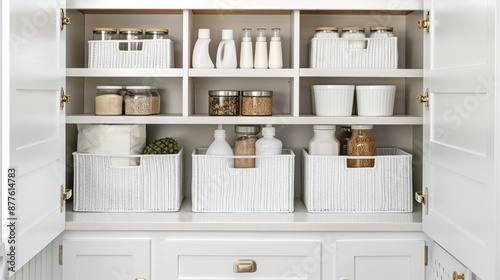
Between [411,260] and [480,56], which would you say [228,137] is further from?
[480,56]

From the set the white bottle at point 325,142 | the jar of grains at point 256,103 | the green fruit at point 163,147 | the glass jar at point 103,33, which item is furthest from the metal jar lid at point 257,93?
the glass jar at point 103,33

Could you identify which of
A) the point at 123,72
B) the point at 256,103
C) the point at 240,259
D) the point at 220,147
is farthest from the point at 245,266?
the point at 123,72

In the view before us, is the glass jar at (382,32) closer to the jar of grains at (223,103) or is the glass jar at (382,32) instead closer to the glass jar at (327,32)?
the glass jar at (327,32)

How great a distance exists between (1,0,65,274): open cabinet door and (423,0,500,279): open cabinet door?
118cm

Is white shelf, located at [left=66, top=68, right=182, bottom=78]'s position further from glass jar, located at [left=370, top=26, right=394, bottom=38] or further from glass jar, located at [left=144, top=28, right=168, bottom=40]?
glass jar, located at [left=370, top=26, right=394, bottom=38]

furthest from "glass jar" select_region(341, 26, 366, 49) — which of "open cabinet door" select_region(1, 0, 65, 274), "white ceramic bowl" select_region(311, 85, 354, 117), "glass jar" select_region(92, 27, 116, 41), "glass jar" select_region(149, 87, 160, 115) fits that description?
"open cabinet door" select_region(1, 0, 65, 274)

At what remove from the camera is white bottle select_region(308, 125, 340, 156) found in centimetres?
233

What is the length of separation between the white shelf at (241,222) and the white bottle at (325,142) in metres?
0.25

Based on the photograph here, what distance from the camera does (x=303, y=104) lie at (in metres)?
2.57

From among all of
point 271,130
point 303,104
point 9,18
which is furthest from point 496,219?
point 9,18

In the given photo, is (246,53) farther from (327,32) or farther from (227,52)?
(327,32)

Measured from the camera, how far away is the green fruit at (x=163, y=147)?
229 centimetres

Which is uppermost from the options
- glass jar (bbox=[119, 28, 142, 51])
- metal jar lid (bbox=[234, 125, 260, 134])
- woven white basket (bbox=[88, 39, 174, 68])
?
glass jar (bbox=[119, 28, 142, 51])

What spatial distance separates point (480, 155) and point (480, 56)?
25 centimetres
